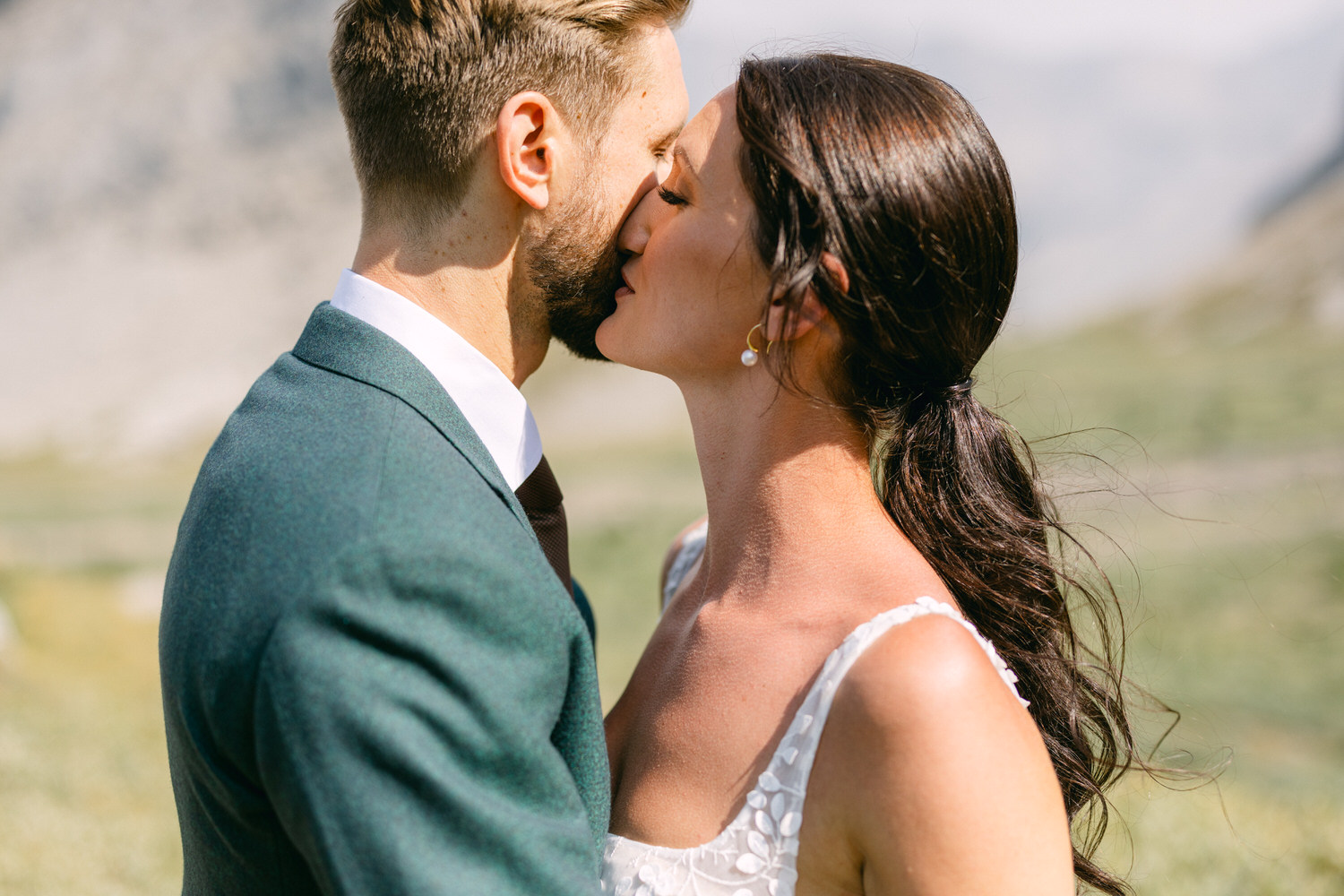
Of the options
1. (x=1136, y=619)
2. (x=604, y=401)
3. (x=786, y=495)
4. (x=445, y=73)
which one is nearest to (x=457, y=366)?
(x=445, y=73)

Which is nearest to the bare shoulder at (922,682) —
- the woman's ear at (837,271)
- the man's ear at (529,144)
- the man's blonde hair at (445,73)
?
the woman's ear at (837,271)

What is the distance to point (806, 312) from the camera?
238 centimetres

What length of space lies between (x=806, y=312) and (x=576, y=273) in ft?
2.48

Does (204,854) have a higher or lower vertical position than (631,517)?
higher

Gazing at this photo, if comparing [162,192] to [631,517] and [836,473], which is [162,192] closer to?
[631,517]

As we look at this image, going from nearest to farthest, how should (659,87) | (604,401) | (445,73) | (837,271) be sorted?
(837,271)
(445,73)
(659,87)
(604,401)

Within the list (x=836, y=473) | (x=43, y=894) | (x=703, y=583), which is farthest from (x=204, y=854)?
(x=43, y=894)

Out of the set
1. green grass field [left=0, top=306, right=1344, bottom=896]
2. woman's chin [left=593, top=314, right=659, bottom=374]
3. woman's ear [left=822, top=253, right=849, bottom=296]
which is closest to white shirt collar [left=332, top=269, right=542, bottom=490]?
woman's chin [left=593, top=314, right=659, bottom=374]

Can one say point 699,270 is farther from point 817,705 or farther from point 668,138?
point 817,705

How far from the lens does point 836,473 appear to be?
2525mm

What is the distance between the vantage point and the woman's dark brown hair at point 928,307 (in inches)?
90.0

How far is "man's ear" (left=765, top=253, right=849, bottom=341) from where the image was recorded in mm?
2299

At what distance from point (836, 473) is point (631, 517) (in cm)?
2738

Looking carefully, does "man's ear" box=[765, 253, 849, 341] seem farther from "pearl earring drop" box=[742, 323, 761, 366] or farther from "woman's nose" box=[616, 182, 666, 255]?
"woman's nose" box=[616, 182, 666, 255]
